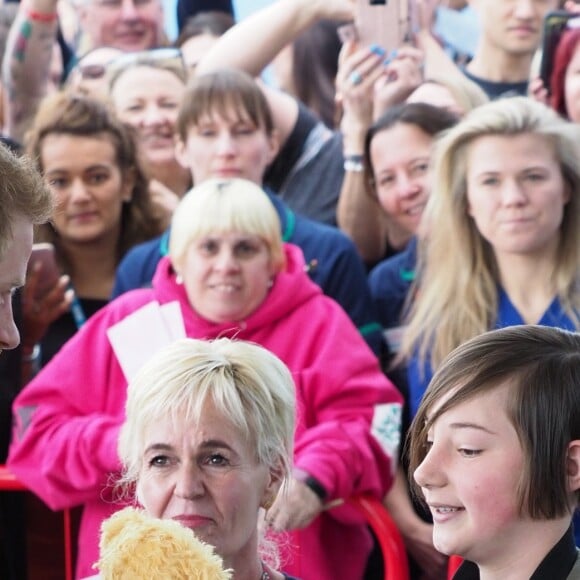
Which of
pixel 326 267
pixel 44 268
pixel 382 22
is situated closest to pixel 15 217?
pixel 326 267

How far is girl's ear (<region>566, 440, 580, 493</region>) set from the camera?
2.29 m

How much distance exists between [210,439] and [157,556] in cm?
72

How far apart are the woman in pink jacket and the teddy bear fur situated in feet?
4.43

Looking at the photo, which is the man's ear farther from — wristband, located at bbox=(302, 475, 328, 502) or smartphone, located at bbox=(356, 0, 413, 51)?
wristband, located at bbox=(302, 475, 328, 502)

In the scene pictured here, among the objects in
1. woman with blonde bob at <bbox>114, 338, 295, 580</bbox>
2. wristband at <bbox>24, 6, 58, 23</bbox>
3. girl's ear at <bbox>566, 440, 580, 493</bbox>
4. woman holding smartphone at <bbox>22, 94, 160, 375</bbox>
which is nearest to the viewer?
girl's ear at <bbox>566, 440, 580, 493</bbox>

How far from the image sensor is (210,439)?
2785 millimetres

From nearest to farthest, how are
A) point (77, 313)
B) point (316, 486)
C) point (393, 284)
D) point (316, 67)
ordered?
point (316, 486), point (393, 284), point (77, 313), point (316, 67)

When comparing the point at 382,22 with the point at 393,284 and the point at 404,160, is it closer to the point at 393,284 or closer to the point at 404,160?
the point at 404,160

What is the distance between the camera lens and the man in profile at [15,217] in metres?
2.01

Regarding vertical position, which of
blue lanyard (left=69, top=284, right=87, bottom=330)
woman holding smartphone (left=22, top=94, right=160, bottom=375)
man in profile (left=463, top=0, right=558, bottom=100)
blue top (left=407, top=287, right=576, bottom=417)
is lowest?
blue top (left=407, top=287, right=576, bottom=417)

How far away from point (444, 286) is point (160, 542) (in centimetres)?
207

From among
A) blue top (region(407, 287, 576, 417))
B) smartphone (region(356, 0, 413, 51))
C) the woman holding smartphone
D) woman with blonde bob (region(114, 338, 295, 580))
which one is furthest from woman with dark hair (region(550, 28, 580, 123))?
woman with blonde bob (region(114, 338, 295, 580))

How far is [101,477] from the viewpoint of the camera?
3631 millimetres

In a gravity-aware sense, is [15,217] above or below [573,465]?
above
